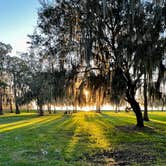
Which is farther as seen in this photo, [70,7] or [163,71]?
[70,7]

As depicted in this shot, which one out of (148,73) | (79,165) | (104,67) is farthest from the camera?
(104,67)

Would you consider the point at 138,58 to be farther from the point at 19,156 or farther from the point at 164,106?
the point at 19,156

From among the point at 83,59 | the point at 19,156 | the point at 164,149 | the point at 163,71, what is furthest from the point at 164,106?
the point at 19,156

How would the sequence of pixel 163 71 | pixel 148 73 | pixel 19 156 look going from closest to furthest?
pixel 19 156, pixel 148 73, pixel 163 71

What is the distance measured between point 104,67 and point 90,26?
196 cm

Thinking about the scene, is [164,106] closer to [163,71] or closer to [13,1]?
[163,71]

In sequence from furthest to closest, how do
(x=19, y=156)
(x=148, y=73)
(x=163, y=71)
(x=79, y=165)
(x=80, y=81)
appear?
(x=80, y=81)
(x=163, y=71)
(x=148, y=73)
(x=19, y=156)
(x=79, y=165)

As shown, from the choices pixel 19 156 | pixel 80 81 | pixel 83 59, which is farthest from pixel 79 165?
pixel 80 81

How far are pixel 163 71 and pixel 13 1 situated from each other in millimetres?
7634

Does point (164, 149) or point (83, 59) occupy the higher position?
point (83, 59)

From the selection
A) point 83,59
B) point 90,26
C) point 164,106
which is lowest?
point 164,106

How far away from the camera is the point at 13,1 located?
13438mm

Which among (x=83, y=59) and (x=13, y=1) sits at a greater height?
(x=13, y=1)

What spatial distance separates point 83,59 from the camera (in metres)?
11.7
